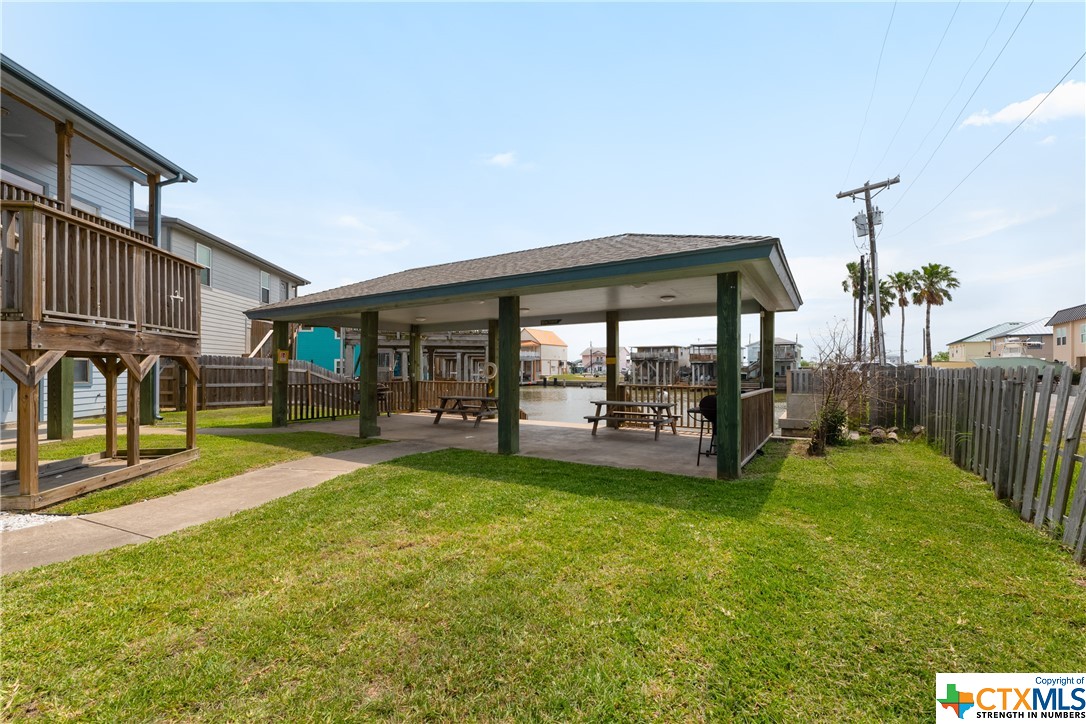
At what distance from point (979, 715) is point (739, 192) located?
9.87 metres

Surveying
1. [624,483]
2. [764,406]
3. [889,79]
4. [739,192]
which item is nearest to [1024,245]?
[889,79]

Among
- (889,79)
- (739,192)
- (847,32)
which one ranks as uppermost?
(889,79)

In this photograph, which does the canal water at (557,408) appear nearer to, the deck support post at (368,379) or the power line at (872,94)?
the deck support post at (368,379)

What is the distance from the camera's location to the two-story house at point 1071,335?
30984 mm

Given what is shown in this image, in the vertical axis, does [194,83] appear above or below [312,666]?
above

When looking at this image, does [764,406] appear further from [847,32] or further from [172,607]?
[172,607]

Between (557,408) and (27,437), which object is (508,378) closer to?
(27,437)

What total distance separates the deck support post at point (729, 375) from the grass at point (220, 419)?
10.0 metres

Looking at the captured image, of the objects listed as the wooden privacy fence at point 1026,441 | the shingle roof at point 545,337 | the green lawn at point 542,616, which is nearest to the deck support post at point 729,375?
the green lawn at point 542,616

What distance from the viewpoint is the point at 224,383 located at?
15.2 metres

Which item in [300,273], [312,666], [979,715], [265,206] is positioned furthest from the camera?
[300,273]

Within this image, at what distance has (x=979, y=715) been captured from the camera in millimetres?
1957

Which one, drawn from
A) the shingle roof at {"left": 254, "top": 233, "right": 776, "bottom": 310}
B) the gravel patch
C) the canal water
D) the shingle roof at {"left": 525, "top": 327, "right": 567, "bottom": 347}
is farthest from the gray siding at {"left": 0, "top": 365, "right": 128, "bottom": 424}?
the shingle roof at {"left": 525, "top": 327, "right": 567, "bottom": 347}

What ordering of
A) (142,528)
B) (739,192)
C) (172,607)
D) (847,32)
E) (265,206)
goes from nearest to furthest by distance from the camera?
(172,607) < (142,528) < (847,32) < (739,192) < (265,206)
